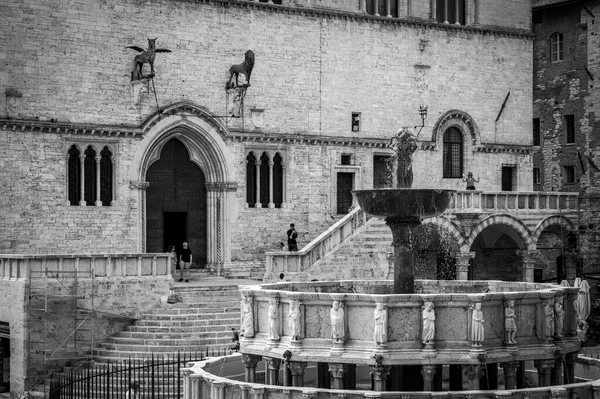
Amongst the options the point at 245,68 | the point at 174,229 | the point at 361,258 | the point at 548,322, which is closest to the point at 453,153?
the point at 361,258

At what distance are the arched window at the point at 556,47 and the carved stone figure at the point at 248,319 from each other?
3277 centimetres

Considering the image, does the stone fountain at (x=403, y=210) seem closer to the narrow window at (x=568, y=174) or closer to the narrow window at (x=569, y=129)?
the narrow window at (x=569, y=129)

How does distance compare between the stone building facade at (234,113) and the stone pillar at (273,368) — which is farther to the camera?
the stone building facade at (234,113)

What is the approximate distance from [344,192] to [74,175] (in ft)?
33.9

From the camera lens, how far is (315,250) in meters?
37.3

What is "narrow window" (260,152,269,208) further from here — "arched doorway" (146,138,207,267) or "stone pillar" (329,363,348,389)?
"stone pillar" (329,363,348,389)

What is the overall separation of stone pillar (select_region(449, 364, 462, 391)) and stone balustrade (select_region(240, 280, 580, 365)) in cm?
192

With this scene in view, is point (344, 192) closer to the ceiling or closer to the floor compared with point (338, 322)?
closer to the ceiling

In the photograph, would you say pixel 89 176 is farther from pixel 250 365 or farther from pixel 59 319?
pixel 250 365

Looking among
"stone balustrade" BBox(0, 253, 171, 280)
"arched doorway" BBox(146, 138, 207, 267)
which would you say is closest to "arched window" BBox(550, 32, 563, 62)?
"arched doorway" BBox(146, 138, 207, 267)

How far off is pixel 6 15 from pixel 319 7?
11.5 metres

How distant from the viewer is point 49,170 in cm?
3675

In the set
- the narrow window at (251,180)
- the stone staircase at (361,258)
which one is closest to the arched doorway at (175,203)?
the narrow window at (251,180)

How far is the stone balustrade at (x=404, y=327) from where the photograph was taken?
21500 mm
